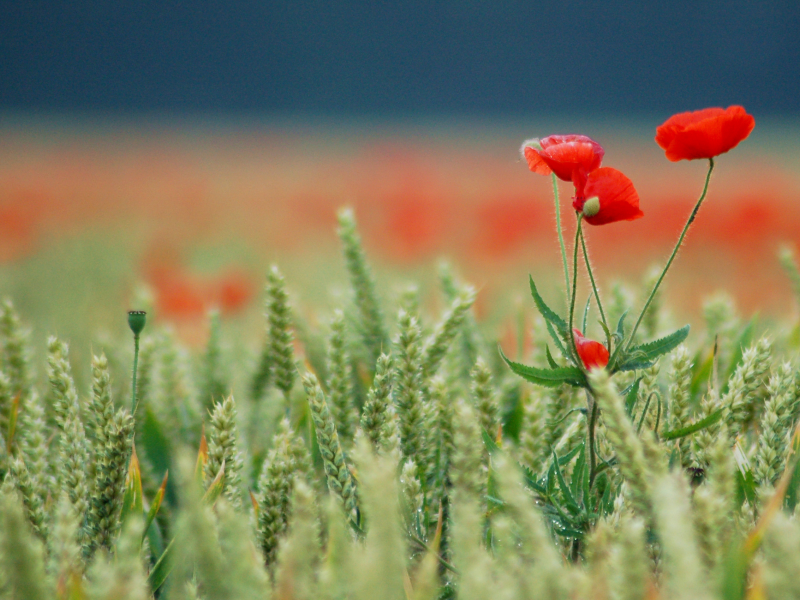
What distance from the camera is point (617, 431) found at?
288 mm

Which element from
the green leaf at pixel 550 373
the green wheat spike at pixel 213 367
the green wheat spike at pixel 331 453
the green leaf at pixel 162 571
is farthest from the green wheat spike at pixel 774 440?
the green wheat spike at pixel 213 367

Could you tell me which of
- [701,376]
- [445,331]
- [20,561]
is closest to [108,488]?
[20,561]

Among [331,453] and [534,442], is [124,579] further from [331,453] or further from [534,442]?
[534,442]

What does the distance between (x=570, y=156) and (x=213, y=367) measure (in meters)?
0.44

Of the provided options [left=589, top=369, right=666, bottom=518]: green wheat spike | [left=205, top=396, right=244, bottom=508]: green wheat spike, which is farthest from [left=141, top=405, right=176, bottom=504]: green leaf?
[left=589, top=369, right=666, bottom=518]: green wheat spike

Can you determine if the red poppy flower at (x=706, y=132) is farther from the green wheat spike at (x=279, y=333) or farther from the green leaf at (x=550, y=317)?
the green wheat spike at (x=279, y=333)

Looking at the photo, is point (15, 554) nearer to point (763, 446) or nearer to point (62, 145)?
point (763, 446)

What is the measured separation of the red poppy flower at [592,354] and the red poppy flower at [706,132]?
0.10 metres

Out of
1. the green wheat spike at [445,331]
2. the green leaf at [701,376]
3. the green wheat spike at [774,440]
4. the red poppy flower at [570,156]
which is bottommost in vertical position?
the green wheat spike at [774,440]

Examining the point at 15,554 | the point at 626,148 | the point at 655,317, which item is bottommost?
the point at 15,554

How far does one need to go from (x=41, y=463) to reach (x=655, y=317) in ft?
1.67

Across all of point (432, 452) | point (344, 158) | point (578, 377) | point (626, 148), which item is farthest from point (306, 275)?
point (626, 148)

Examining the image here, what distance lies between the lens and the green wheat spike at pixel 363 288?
2.01 ft

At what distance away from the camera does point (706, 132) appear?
321 mm
